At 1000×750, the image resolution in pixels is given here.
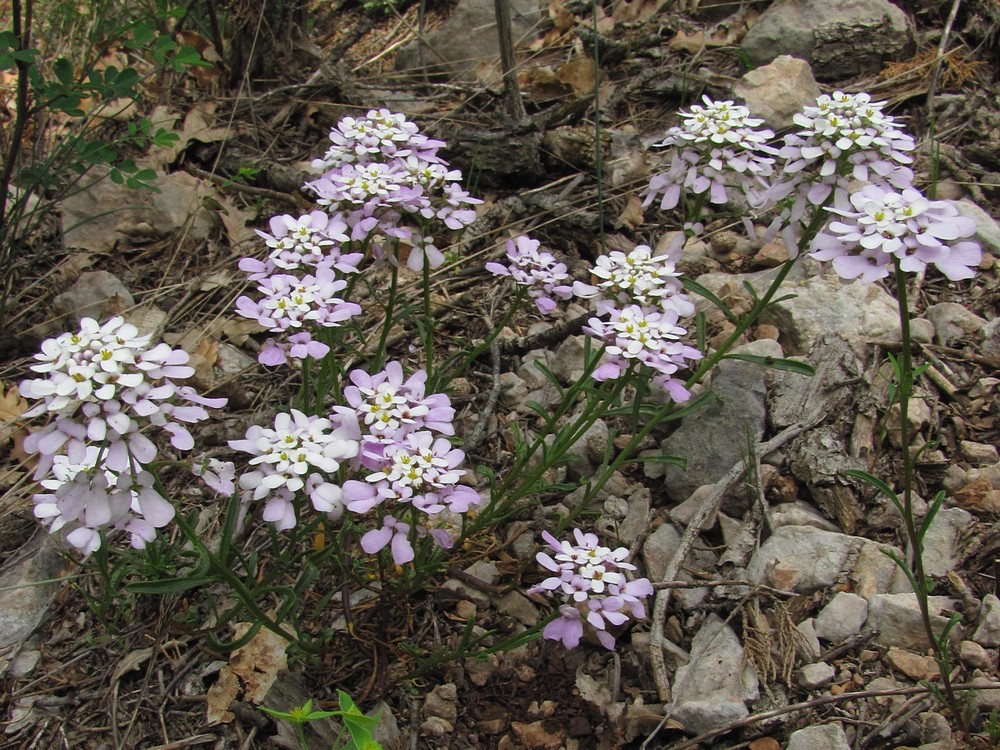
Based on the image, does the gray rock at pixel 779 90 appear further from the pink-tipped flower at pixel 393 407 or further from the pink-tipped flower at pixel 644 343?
the pink-tipped flower at pixel 393 407

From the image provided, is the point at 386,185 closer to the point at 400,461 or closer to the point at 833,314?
the point at 400,461

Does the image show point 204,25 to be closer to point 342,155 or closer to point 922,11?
point 342,155

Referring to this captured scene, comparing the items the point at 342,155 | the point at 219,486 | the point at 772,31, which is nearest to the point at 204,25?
the point at 342,155

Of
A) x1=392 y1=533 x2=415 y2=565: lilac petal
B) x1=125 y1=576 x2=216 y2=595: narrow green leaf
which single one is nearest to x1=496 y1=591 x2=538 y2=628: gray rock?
x1=392 y1=533 x2=415 y2=565: lilac petal

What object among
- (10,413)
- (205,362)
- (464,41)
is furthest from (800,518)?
(464,41)

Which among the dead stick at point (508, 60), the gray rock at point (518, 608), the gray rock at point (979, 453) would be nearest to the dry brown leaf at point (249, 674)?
the gray rock at point (518, 608)

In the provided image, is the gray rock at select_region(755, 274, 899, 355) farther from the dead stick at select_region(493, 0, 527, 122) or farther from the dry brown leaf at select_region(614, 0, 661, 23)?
the dry brown leaf at select_region(614, 0, 661, 23)
